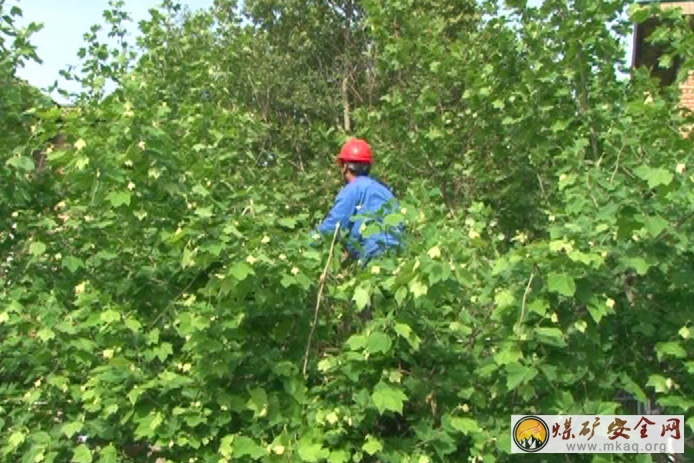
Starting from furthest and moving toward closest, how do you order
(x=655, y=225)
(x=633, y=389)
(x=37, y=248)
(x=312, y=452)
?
(x=37, y=248) → (x=633, y=389) → (x=312, y=452) → (x=655, y=225)

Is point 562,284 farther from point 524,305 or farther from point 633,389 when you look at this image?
point 633,389

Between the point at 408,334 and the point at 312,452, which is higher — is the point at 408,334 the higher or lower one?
the higher one

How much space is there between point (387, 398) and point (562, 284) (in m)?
0.74

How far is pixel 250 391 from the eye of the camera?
3271mm

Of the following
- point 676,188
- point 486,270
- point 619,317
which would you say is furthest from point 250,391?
point 676,188

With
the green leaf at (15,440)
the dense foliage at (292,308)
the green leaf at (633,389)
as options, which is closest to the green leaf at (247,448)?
the dense foliage at (292,308)

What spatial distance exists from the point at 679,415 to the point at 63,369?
254 cm

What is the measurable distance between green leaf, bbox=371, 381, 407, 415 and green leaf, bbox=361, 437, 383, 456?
5.7 inches

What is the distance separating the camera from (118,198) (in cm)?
321

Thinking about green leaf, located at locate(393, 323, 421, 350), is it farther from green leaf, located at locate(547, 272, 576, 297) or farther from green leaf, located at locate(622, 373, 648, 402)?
green leaf, located at locate(622, 373, 648, 402)

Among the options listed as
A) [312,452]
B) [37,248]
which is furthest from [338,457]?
[37,248]

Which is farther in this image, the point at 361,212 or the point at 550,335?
the point at 361,212

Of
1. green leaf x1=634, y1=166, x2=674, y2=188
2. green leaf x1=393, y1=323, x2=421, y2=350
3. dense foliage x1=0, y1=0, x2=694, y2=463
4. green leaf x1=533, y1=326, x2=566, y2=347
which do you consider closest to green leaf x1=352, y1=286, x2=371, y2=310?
dense foliage x1=0, y1=0, x2=694, y2=463

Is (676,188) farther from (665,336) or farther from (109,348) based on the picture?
(109,348)
